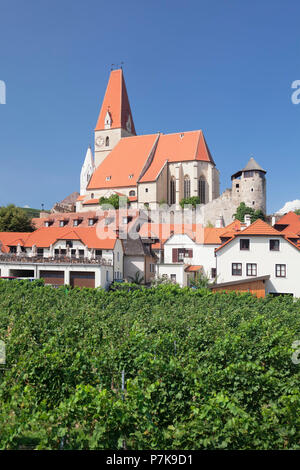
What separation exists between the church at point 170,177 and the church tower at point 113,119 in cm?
312

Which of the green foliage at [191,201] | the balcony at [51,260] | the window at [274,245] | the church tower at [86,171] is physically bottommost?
the balcony at [51,260]

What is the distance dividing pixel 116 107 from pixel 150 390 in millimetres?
100851

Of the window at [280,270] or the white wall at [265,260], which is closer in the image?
the white wall at [265,260]

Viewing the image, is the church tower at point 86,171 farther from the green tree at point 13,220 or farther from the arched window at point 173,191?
the green tree at point 13,220

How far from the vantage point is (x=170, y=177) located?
87.0 meters

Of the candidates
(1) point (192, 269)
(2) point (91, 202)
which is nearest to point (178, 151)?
(2) point (91, 202)

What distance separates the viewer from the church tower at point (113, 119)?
100938 mm

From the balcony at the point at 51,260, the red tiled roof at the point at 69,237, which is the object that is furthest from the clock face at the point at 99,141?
the balcony at the point at 51,260

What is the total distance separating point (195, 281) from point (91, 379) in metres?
31.5

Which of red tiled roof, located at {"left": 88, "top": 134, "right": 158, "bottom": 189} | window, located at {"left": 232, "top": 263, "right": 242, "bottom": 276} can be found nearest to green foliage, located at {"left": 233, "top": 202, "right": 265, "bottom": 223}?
red tiled roof, located at {"left": 88, "top": 134, "right": 158, "bottom": 189}

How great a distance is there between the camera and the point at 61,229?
5291 cm
